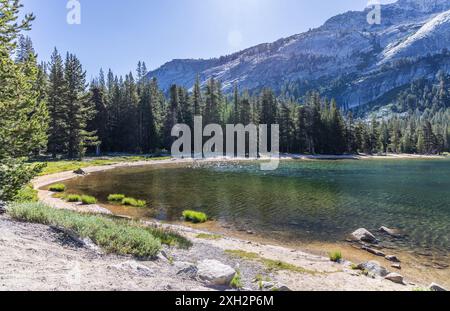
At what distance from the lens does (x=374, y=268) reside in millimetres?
15062

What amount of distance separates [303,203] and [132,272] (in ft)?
80.8

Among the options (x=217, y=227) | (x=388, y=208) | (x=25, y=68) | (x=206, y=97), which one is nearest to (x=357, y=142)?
(x=206, y=97)

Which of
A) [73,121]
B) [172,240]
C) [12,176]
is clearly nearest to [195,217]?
[172,240]

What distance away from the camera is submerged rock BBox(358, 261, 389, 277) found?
14.7 meters

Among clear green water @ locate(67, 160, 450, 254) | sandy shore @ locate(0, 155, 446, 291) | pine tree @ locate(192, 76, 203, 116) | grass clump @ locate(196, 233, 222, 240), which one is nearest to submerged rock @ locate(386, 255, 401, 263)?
sandy shore @ locate(0, 155, 446, 291)

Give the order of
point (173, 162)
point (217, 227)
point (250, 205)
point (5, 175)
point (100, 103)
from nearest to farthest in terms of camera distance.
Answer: point (5, 175), point (217, 227), point (250, 205), point (173, 162), point (100, 103)

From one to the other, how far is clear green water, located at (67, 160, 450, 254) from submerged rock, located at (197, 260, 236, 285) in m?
11.2

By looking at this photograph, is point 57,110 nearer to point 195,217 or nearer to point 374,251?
point 195,217

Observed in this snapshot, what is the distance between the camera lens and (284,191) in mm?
39406

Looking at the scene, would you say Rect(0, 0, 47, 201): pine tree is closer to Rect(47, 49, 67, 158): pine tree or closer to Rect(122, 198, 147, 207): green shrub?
Rect(122, 198, 147, 207): green shrub

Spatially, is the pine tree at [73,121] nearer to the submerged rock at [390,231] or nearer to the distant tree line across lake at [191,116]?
the distant tree line across lake at [191,116]
